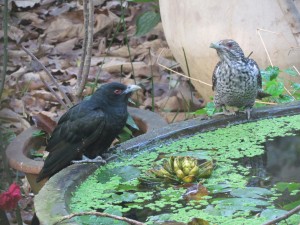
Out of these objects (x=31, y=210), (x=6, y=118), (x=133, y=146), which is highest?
(x=133, y=146)

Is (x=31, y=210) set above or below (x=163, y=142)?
below

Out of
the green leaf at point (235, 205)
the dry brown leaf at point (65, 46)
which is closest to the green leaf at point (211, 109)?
the green leaf at point (235, 205)

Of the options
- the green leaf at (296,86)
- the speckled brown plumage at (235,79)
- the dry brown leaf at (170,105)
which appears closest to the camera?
the speckled brown plumage at (235,79)

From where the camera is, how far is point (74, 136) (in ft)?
13.8

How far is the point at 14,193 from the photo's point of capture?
9.75 feet

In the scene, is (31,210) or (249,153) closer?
(249,153)

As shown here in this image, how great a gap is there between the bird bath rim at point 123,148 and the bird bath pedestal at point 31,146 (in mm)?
725

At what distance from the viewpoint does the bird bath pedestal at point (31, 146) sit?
453 centimetres

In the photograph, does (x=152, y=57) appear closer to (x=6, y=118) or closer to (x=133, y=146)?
(x=6, y=118)


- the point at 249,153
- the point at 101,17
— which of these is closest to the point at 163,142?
the point at 249,153

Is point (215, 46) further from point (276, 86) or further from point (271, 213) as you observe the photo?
point (271, 213)

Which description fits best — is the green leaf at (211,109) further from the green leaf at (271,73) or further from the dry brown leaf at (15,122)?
the dry brown leaf at (15,122)

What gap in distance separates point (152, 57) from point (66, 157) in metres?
3.15

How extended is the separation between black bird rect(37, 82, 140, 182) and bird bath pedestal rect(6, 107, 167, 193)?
262mm
